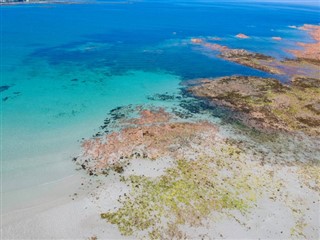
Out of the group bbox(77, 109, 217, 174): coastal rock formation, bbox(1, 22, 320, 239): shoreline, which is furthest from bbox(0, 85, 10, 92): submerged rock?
bbox(77, 109, 217, 174): coastal rock formation

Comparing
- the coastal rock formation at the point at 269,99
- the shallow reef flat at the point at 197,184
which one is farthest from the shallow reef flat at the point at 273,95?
the shallow reef flat at the point at 197,184

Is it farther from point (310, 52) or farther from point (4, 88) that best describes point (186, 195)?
point (310, 52)

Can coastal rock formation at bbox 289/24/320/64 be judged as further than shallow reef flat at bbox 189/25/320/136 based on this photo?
Yes

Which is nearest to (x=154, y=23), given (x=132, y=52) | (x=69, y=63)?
(x=132, y=52)

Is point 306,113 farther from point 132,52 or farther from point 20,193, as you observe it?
point 132,52

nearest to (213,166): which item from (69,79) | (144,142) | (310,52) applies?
(144,142)

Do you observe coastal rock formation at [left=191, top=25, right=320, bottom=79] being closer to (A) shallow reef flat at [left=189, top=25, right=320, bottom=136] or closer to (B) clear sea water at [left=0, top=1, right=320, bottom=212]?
(A) shallow reef flat at [left=189, top=25, right=320, bottom=136]
